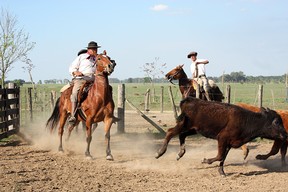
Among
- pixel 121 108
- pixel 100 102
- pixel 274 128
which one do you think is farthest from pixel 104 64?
pixel 121 108

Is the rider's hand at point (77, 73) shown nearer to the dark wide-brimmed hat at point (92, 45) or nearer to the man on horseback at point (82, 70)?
the man on horseback at point (82, 70)

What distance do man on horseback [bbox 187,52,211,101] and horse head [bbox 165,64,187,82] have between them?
0.59 metres

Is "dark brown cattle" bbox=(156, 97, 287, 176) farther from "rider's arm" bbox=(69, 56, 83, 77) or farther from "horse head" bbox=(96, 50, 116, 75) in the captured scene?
"rider's arm" bbox=(69, 56, 83, 77)

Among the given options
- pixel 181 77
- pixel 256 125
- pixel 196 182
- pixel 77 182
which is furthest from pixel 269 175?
pixel 181 77

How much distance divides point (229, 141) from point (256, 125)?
0.60 metres

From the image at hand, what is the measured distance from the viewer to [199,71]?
1290 centimetres

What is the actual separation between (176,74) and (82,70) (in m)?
3.17

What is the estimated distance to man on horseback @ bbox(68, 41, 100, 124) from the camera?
10.3 meters

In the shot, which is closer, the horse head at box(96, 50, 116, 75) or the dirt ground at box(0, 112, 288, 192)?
the dirt ground at box(0, 112, 288, 192)

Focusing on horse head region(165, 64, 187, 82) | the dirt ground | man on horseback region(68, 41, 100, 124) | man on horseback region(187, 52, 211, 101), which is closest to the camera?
the dirt ground

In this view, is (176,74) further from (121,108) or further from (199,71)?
(121,108)

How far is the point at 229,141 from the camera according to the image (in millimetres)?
7789

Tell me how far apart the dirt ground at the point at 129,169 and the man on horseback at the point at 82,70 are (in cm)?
140

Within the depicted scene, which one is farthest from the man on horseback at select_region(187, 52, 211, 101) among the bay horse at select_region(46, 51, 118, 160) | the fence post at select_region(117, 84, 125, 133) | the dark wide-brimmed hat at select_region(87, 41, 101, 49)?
the bay horse at select_region(46, 51, 118, 160)
